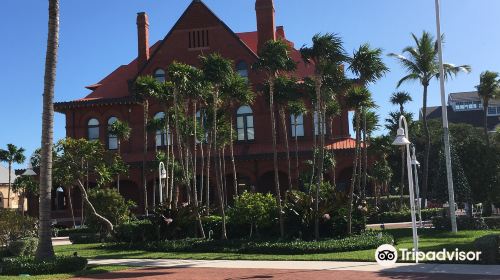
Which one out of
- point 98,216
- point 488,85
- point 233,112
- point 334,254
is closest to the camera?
point 334,254

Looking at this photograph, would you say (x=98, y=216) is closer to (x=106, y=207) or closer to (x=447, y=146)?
(x=106, y=207)

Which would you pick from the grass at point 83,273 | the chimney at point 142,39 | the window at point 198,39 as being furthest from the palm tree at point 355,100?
the chimney at point 142,39

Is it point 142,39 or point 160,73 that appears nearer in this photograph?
point 160,73

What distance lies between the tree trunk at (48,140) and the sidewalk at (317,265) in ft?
7.80

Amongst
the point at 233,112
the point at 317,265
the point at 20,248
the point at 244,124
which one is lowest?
the point at 317,265

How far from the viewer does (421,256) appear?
14742 millimetres

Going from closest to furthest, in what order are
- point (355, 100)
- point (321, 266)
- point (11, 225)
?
point (321, 266) < point (355, 100) < point (11, 225)

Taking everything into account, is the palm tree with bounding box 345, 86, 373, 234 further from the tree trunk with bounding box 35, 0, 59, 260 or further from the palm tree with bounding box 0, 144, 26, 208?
the palm tree with bounding box 0, 144, 26, 208

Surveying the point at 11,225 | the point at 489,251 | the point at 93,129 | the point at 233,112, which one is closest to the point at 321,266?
the point at 489,251

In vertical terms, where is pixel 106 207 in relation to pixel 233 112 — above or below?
below

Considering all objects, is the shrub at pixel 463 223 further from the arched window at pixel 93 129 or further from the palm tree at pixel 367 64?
the arched window at pixel 93 129

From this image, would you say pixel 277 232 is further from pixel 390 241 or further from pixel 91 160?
pixel 91 160

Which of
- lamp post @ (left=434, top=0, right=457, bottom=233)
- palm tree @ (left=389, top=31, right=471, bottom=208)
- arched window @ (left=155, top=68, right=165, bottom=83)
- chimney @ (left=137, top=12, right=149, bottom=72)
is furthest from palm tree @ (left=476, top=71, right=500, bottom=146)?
chimney @ (left=137, top=12, right=149, bottom=72)

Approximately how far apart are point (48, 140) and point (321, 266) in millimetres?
8727
